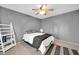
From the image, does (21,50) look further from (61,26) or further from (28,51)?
(61,26)

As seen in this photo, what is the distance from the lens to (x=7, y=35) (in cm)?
122

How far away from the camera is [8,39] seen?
1.28 meters

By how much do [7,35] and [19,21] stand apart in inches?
11.9

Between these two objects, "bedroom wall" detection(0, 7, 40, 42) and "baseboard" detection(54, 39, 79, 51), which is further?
"baseboard" detection(54, 39, 79, 51)

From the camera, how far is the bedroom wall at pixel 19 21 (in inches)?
45.5

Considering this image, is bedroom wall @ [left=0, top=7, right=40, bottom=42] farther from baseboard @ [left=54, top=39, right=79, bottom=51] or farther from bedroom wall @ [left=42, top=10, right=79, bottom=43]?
baseboard @ [left=54, top=39, right=79, bottom=51]

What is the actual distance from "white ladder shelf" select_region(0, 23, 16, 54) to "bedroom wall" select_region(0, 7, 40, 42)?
65 millimetres

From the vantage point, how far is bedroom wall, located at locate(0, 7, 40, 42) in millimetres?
1155

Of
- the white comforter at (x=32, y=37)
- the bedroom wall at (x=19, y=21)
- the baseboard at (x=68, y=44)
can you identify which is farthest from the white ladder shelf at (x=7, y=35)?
the baseboard at (x=68, y=44)

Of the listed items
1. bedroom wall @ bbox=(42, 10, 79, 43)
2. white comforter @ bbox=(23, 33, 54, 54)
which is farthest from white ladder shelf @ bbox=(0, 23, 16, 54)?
bedroom wall @ bbox=(42, 10, 79, 43)

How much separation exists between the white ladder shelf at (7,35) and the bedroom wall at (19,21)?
0.06 m

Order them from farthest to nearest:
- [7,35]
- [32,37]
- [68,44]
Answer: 1. [32,37]
2. [68,44]
3. [7,35]

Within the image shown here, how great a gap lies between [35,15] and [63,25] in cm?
55

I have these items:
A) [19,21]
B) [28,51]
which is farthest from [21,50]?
[19,21]
